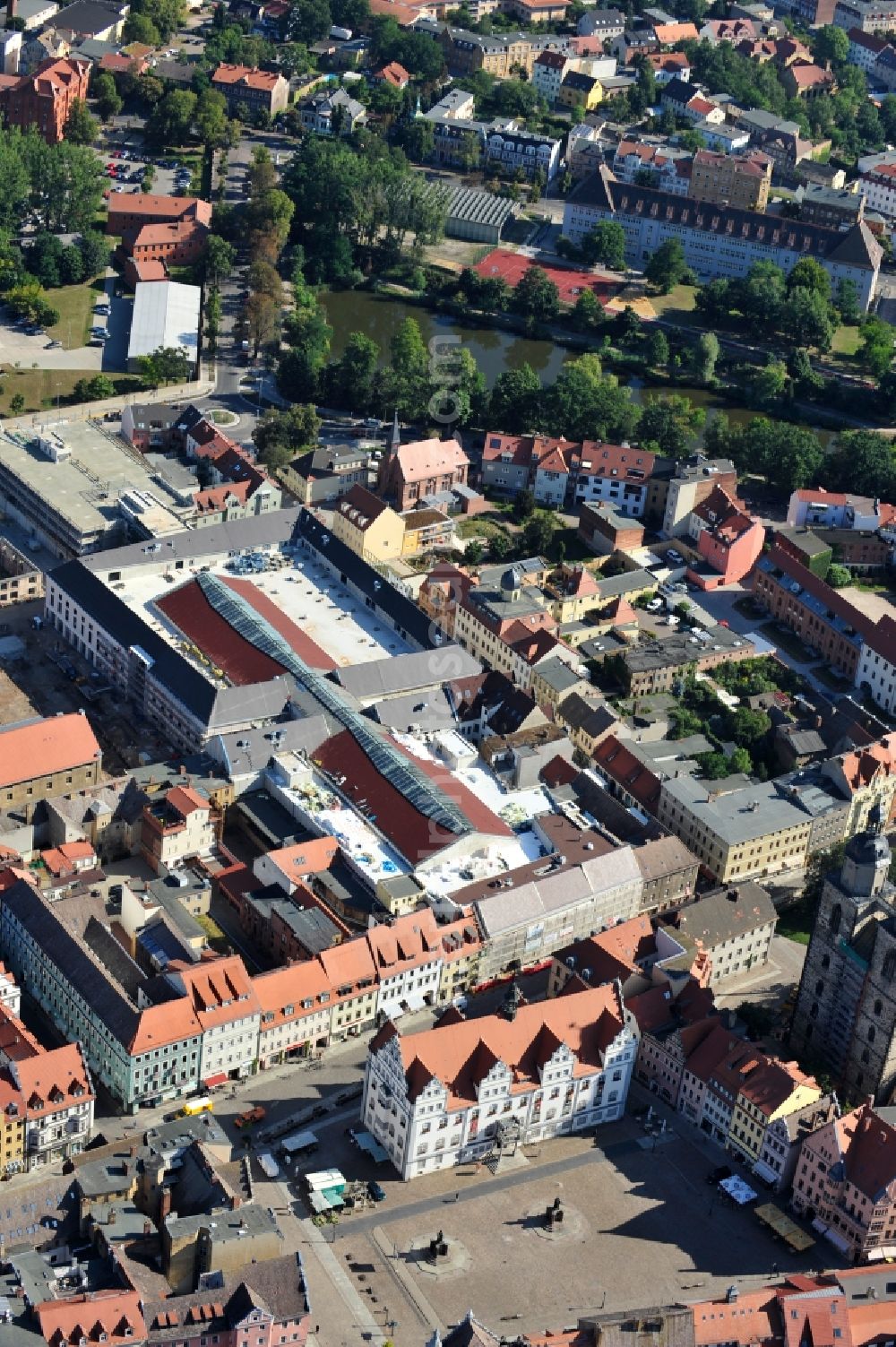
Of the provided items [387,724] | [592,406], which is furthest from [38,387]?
[387,724]

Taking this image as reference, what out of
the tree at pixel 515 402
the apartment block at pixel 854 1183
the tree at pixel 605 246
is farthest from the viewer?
the tree at pixel 605 246

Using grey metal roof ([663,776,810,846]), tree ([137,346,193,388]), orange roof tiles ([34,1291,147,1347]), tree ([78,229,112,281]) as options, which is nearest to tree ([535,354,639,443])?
tree ([137,346,193,388])

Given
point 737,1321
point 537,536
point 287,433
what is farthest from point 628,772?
point 287,433

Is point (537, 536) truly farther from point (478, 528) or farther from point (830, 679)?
point (830, 679)

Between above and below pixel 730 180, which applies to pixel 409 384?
below

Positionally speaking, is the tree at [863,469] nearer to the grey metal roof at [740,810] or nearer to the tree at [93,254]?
the grey metal roof at [740,810]

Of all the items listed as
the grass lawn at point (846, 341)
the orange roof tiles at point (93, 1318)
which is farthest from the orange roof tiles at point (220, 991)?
the grass lawn at point (846, 341)
